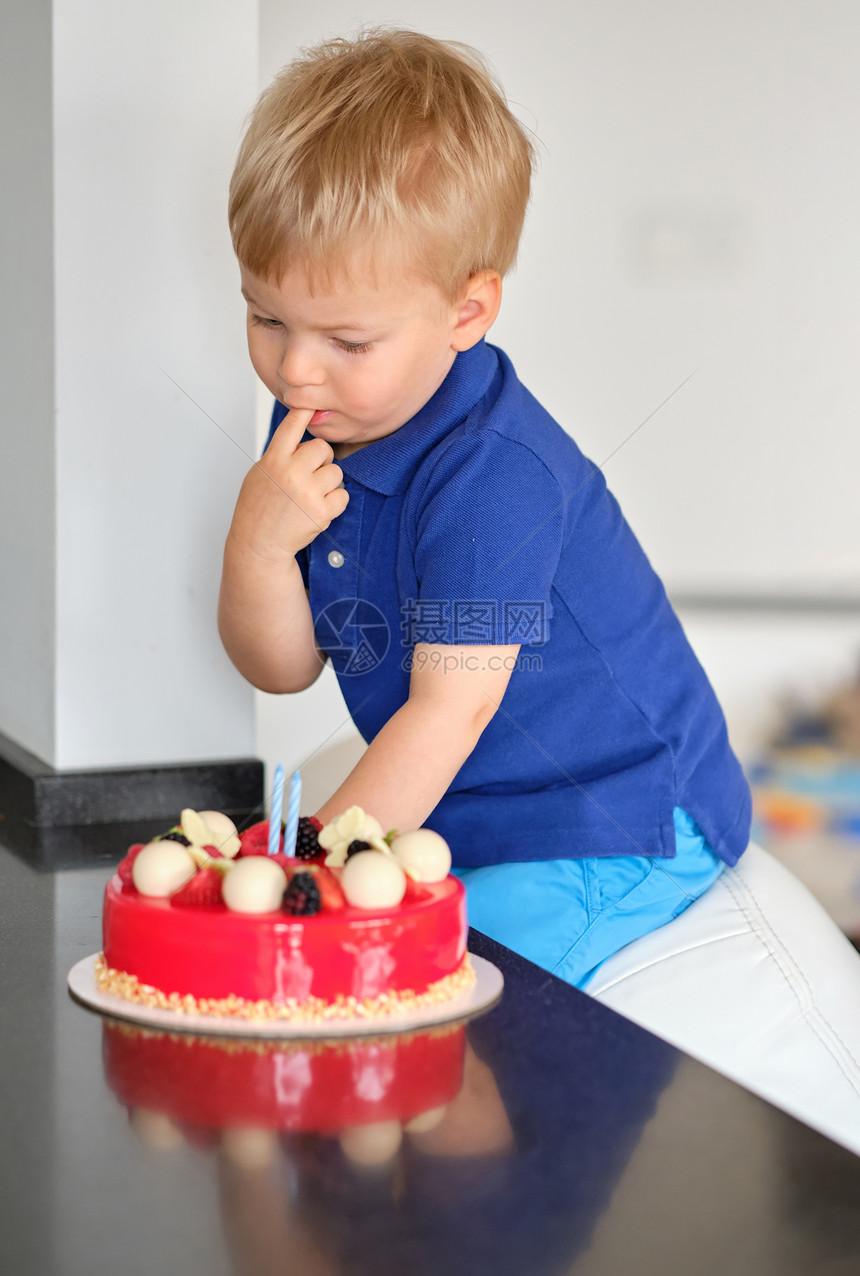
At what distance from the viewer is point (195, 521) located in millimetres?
1165

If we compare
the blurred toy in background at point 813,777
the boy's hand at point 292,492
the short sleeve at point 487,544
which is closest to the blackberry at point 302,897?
the short sleeve at point 487,544

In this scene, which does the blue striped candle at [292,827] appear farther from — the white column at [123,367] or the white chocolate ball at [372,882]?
the white column at [123,367]

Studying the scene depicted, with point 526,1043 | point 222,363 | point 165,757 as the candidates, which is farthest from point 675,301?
point 526,1043

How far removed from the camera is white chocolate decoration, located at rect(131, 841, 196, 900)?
24.1 inches

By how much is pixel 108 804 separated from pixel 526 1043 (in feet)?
2.14

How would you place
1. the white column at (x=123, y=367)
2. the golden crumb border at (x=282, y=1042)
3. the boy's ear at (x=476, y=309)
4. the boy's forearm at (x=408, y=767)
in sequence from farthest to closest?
1. the white column at (x=123, y=367)
2. the boy's ear at (x=476, y=309)
3. the boy's forearm at (x=408, y=767)
4. the golden crumb border at (x=282, y=1042)

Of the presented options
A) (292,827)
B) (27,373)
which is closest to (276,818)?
(292,827)

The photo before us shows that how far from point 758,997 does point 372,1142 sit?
0.47m

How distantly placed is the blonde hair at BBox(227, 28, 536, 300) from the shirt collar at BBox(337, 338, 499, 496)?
0.07m

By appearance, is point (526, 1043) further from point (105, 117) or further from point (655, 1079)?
point (105, 117)

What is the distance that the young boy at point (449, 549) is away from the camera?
2.61 ft

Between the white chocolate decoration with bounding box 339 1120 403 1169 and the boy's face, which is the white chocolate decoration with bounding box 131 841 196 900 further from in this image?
the boy's face

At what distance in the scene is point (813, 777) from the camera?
233 centimetres

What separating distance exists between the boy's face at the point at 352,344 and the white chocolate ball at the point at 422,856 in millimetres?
343
